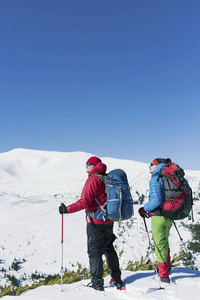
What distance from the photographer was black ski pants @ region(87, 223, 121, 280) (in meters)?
3.53

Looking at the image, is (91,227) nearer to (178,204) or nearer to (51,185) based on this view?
(178,204)

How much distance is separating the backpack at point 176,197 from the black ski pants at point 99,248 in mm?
1015

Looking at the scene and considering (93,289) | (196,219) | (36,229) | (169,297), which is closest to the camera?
(169,297)

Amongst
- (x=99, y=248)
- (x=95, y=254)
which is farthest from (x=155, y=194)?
(x=95, y=254)

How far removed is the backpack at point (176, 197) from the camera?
360 cm

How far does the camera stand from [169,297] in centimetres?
308

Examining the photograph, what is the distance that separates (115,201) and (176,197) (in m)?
1.04

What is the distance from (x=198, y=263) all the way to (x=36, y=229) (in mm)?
9703

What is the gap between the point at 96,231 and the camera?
11.8 feet

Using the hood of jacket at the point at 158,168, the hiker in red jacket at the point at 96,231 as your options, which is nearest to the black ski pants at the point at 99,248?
the hiker in red jacket at the point at 96,231

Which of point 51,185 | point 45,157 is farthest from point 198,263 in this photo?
point 45,157

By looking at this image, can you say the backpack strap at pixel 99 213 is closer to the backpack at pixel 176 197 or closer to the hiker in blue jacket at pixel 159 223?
the hiker in blue jacket at pixel 159 223

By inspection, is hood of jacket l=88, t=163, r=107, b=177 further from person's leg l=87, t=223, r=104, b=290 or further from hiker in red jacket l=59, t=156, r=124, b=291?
person's leg l=87, t=223, r=104, b=290

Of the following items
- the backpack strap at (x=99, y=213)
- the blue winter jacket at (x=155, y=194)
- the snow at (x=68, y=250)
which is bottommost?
the snow at (x=68, y=250)
